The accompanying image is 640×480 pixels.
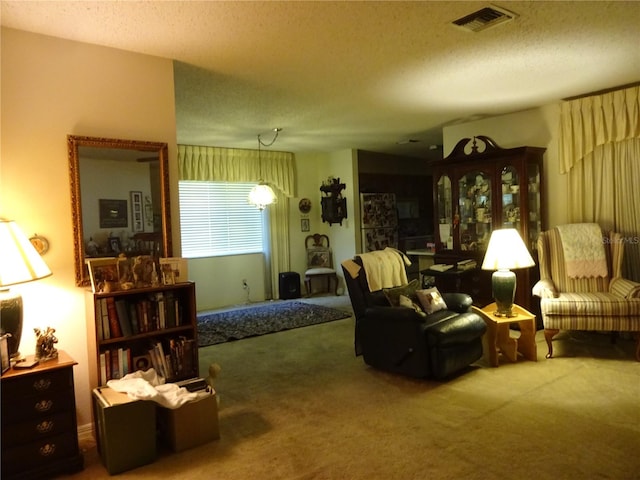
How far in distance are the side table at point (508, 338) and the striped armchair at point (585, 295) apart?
0.61ft

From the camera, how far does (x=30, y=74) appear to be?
2.60 metres

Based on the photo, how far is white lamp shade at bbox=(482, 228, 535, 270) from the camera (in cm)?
384

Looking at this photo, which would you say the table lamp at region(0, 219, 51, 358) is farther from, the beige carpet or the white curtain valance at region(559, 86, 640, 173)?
the white curtain valance at region(559, 86, 640, 173)

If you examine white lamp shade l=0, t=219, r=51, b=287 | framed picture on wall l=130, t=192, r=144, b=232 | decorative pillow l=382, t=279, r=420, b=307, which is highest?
framed picture on wall l=130, t=192, r=144, b=232

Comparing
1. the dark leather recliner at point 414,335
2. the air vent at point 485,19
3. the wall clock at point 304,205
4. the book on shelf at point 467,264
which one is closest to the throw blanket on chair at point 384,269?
the dark leather recliner at point 414,335

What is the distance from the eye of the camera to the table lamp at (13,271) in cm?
225

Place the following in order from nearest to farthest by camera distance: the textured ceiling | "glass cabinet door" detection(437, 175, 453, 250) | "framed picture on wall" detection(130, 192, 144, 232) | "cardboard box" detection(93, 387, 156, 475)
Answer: "cardboard box" detection(93, 387, 156, 475)
the textured ceiling
"framed picture on wall" detection(130, 192, 144, 232)
"glass cabinet door" detection(437, 175, 453, 250)

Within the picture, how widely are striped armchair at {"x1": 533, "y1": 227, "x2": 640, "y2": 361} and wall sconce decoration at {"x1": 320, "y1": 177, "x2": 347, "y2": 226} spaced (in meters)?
3.51

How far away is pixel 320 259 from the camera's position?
773 cm

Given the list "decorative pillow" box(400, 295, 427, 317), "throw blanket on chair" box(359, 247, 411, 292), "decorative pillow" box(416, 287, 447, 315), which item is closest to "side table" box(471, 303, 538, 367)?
"decorative pillow" box(416, 287, 447, 315)

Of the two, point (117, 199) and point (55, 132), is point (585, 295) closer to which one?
point (117, 199)

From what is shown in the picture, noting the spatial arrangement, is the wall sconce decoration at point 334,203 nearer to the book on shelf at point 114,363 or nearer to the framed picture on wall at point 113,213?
the framed picture on wall at point 113,213

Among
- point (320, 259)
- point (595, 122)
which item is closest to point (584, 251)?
point (595, 122)

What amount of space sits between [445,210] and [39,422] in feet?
14.7
